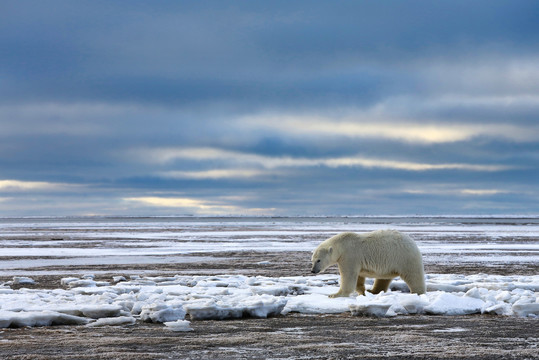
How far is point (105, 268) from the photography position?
18.0m

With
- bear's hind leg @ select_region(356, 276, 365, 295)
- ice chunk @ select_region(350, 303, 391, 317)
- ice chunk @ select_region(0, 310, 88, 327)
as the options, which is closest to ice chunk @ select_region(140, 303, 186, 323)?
ice chunk @ select_region(0, 310, 88, 327)

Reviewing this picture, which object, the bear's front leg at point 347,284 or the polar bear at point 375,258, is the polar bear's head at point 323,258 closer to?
the polar bear at point 375,258

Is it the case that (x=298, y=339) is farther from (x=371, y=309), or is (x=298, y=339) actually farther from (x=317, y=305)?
(x=317, y=305)

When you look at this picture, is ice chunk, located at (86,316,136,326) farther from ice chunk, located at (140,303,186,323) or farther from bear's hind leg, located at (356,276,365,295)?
bear's hind leg, located at (356,276,365,295)

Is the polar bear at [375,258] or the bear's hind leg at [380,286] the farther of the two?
the bear's hind leg at [380,286]

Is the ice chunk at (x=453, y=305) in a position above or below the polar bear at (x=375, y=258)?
below

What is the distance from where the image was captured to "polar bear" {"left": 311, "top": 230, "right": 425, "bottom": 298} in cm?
1095

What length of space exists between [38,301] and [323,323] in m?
4.44

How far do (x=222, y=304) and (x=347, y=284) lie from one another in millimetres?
2594

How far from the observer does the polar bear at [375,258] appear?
10953 mm

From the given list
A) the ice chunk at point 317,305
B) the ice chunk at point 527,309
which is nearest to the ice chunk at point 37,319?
the ice chunk at point 317,305

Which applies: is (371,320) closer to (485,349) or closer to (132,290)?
(485,349)

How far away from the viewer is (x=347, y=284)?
10992mm

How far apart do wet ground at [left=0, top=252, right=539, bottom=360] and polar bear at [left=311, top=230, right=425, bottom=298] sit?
1.88 m
